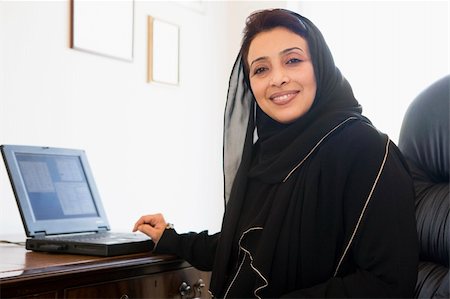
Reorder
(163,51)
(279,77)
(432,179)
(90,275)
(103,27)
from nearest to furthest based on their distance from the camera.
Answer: (90,275) → (432,179) → (279,77) → (103,27) → (163,51)

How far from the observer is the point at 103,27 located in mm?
2041

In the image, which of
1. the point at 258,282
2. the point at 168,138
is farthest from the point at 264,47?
the point at 168,138

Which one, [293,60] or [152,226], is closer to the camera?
[293,60]

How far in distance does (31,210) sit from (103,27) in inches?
36.3

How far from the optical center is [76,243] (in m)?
1.22

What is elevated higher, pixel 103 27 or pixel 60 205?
pixel 103 27

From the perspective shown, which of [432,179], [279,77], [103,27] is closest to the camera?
[432,179]

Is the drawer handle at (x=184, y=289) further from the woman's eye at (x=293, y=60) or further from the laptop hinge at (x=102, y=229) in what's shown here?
the woman's eye at (x=293, y=60)

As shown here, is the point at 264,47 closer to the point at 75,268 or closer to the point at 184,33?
the point at 75,268

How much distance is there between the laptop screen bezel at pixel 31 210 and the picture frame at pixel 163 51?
0.79m

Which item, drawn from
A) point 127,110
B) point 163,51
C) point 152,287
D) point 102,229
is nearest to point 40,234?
point 102,229

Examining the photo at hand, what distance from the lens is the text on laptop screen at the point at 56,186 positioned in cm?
139

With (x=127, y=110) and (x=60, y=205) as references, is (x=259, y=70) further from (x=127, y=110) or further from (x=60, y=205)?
(x=127, y=110)

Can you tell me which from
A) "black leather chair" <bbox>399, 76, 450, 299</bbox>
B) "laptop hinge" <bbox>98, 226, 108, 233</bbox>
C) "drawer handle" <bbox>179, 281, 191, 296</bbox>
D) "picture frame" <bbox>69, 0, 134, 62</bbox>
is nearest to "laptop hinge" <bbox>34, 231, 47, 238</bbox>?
"laptop hinge" <bbox>98, 226, 108, 233</bbox>
